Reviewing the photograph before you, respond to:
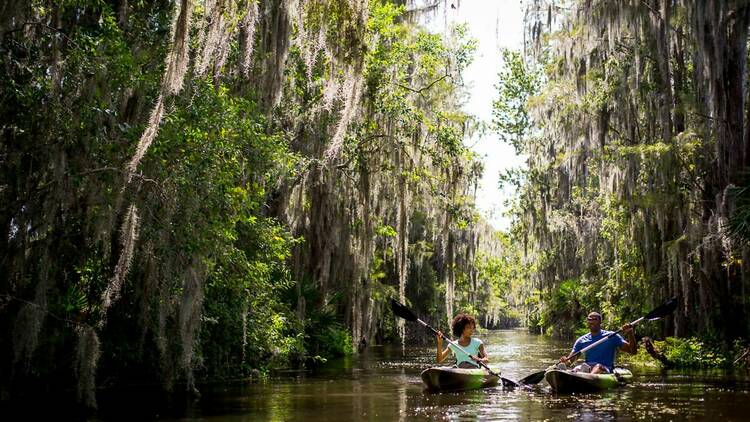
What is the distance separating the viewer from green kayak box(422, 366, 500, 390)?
1185cm

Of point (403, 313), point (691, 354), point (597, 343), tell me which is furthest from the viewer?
point (691, 354)

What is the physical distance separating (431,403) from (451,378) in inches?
59.9

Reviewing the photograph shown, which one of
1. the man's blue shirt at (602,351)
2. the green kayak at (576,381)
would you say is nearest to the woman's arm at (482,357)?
the green kayak at (576,381)

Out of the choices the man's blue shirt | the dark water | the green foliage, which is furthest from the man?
the green foliage

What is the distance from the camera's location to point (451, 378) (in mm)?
11898

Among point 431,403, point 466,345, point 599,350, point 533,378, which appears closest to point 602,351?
point 599,350

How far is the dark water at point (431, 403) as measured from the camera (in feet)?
29.2

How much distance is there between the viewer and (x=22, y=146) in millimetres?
9016

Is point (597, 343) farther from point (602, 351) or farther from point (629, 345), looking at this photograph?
point (629, 345)

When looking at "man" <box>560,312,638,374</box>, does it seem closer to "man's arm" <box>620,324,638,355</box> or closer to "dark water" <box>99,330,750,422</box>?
"man's arm" <box>620,324,638,355</box>

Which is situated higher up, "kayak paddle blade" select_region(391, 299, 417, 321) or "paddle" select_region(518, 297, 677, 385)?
"kayak paddle blade" select_region(391, 299, 417, 321)

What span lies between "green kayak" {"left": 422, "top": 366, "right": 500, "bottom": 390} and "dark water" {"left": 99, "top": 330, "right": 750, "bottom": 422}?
0.20m

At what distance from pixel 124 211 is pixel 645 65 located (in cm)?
1410

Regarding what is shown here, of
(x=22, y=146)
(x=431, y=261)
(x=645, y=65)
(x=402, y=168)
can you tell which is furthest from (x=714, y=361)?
(x=431, y=261)
